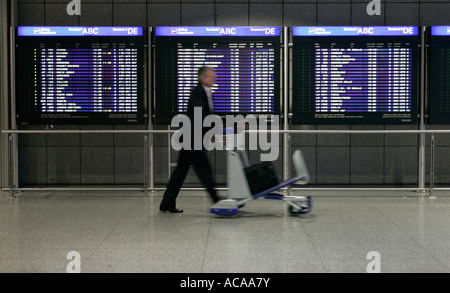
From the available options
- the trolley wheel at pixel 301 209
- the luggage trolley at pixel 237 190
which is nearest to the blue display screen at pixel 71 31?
the luggage trolley at pixel 237 190

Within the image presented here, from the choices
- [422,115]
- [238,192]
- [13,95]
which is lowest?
[238,192]

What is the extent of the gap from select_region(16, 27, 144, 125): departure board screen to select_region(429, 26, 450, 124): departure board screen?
3790 millimetres

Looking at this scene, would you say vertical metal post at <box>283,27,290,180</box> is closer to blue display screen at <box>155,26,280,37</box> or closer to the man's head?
blue display screen at <box>155,26,280,37</box>

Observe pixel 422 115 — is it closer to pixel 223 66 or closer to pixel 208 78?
pixel 223 66

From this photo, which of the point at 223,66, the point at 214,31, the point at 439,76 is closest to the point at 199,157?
the point at 223,66

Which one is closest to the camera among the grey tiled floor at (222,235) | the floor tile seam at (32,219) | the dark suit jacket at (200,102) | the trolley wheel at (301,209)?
the grey tiled floor at (222,235)

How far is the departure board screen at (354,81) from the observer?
7469mm

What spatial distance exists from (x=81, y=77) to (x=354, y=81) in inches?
142

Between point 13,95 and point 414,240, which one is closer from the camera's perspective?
point 414,240

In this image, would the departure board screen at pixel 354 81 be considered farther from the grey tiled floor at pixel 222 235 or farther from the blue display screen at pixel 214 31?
the grey tiled floor at pixel 222 235

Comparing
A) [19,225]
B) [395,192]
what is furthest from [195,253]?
[395,192]

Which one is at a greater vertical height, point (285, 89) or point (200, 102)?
point (285, 89)

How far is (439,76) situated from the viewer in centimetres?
747

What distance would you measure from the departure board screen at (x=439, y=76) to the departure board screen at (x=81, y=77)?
3790mm
